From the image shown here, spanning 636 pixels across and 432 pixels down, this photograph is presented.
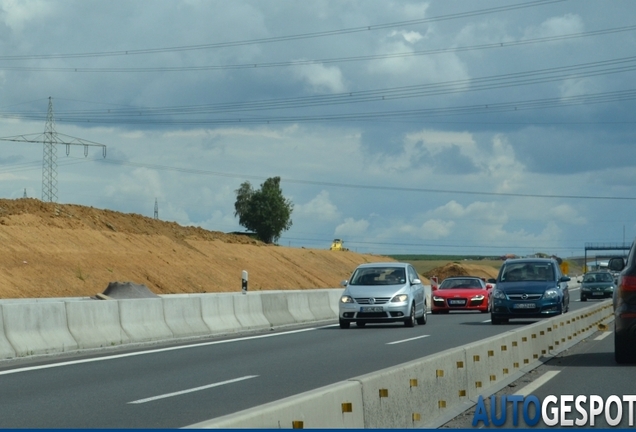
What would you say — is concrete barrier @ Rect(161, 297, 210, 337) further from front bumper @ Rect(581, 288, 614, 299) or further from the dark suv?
front bumper @ Rect(581, 288, 614, 299)

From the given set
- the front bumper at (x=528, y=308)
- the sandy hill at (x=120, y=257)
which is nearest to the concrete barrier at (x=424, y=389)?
the front bumper at (x=528, y=308)

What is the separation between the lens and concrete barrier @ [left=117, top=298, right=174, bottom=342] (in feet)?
68.1

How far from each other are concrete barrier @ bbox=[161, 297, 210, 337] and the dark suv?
10.3 metres

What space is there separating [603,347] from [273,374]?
300 inches

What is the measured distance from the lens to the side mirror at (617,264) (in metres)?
16.5

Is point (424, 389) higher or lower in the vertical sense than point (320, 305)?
lower

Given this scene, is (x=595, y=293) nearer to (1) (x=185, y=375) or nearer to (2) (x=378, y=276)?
(2) (x=378, y=276)

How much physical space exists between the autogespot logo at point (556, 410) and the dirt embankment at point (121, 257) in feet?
116

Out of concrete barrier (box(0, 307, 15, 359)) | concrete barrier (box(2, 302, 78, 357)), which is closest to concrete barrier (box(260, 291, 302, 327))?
concrete barrier (box(2, 302, 78, 357))

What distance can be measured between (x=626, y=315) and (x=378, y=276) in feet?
43.6

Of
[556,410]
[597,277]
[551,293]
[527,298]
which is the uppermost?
[597,277]

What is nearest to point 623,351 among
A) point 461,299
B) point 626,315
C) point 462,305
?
point 626,315

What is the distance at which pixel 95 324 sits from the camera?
1959 centimetres

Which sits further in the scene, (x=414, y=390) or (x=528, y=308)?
(x=528, y=308)
